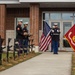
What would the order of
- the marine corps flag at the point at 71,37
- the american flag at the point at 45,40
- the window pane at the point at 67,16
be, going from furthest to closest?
the window pane at the point at 67,16
the american flag at the point at 45,40
the marine corps flag at the point at 71,37

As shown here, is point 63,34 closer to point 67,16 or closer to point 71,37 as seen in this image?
point 67,16

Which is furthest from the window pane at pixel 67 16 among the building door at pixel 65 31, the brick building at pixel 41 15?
the building door at pixel 65 31

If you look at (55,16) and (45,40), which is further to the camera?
(55,16)

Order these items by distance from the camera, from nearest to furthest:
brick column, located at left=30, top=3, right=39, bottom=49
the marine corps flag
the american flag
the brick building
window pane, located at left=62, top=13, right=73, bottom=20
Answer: the marine corps flag < brick column, located at left=30, top=3, right=39, bottom=49 < the american flag < the brick building < window pane, located at left=62, top=13, right=73, bottom=20

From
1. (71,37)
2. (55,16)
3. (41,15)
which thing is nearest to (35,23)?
(41,15)

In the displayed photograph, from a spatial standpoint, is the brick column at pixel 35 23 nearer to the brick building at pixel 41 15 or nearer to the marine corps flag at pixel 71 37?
the brick building at pixel 41 15

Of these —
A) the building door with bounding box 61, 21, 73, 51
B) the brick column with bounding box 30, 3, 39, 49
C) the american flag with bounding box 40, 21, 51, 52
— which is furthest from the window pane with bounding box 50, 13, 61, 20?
the brick column with bounding box 30, 3, 39, 49

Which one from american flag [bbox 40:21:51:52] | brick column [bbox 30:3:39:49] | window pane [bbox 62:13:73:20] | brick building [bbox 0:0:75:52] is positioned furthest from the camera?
window pane [bbox 62:13:73:20]

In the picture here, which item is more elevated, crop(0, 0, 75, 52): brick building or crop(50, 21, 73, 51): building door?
crop(0, 0, 75, 52): brick building

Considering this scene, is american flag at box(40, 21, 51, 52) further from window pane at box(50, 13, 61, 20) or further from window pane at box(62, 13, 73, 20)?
window pane at box(62, 13, 73, 20)

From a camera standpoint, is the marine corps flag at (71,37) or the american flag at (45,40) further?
the american flag at (45,40)

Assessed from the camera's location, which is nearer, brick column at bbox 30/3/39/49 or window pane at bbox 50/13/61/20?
brick column at bbox 30/3/39/49

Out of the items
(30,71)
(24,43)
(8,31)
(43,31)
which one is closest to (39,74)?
(30,71)

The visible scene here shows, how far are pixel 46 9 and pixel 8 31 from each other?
321 centimetres
